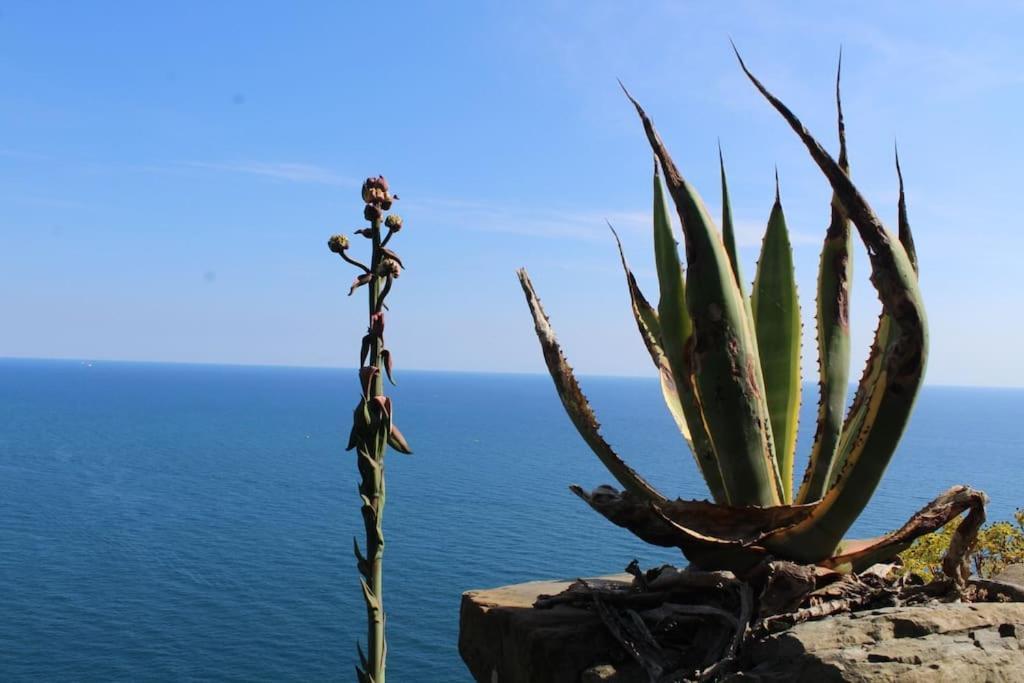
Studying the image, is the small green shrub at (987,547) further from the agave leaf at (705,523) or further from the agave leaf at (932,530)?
the agave leaf at (705,523)

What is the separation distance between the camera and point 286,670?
27344mm

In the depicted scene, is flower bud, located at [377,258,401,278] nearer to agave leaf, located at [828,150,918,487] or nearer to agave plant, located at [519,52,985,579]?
agave plant, located at [519,52,985,579]

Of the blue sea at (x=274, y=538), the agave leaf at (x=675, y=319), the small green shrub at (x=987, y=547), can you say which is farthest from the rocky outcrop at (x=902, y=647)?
the blue sea at (x=274, y=538)

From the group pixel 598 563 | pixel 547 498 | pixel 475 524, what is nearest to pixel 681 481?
pixel 547 498

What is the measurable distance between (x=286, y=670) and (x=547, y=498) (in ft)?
88.7

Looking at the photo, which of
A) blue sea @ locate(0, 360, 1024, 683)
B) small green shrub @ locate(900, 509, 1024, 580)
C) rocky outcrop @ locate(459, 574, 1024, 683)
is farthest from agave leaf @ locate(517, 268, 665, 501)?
blue sea @ locate(0, 360, 1024, 683)

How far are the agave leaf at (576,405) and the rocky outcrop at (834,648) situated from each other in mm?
505

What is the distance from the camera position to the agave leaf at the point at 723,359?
2.90m

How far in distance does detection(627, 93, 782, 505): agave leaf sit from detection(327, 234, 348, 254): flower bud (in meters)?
1.08

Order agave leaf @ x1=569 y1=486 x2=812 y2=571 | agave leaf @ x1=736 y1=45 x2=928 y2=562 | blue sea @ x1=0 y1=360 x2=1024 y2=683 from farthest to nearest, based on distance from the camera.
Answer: blue sea @ x1=0 y1=360 x2=1024 y2=683 < agave leaf @ x1=569 y1=486 x2=812 y2=571 < agave leaf @ x1=736 y1=45 x2=928 y2=562

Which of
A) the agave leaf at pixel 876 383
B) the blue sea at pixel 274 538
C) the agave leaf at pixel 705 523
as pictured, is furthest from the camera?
the blue sea at pixel 274 538

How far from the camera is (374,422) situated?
2811 mm

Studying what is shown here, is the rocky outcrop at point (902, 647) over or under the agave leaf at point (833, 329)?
under

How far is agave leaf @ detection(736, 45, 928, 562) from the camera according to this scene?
2.66m
